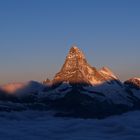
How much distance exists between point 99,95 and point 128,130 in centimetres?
11591

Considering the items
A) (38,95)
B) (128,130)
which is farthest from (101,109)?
(128,130)

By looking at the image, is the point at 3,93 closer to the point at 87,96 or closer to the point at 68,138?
the point at 87,96

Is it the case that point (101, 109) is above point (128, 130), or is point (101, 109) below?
above

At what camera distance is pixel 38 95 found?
194m

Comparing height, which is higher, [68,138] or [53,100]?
[53,100]

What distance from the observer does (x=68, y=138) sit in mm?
63656

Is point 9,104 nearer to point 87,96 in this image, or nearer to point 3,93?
point 3,93

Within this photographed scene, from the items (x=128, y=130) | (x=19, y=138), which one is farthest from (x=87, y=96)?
(x=19, y=138)

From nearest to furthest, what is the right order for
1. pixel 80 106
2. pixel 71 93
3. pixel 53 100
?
pixel 80 106
pixel 53 100
pixel 71 93

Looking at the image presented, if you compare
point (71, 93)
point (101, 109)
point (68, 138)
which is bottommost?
point (68, 138)

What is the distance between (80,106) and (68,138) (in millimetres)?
107729

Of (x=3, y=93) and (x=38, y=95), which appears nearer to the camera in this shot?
(x=3, y=93)

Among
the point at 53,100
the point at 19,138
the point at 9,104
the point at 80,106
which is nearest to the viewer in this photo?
the point at 19,138

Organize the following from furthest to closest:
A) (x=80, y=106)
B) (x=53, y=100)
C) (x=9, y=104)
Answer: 1. (x=53, y=100)
2. (x=80, y=106)
3. (x=9, y=104)
